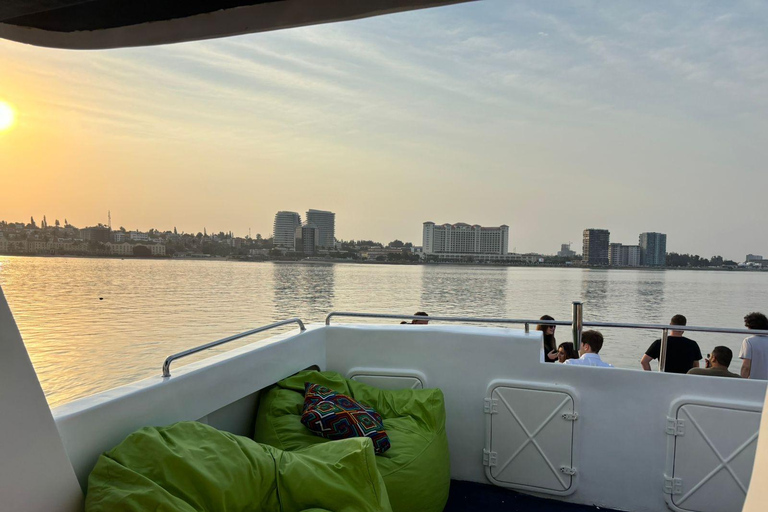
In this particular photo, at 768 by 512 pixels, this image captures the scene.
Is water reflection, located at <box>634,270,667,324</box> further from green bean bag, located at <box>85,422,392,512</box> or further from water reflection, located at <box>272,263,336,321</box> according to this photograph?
green bean bag, located at <box>85,422,392,512</box>

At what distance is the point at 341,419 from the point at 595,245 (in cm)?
4846

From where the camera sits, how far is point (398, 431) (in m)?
2.90

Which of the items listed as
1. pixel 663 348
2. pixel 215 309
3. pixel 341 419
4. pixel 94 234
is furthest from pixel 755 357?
pixel 215 309

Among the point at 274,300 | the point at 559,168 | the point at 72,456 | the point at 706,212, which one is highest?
the point at 559,168

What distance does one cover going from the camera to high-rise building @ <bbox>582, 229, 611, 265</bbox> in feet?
155

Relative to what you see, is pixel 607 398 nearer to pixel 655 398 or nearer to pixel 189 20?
pixel 655 398

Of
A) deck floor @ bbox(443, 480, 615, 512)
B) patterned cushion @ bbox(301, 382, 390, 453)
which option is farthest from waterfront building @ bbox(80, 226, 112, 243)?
deck floor @ bbox(443, 480, 615, 512)

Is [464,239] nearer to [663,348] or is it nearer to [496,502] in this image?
[663,348]

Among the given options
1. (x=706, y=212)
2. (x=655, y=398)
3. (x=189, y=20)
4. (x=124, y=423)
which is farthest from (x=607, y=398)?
(x=706, y=212)

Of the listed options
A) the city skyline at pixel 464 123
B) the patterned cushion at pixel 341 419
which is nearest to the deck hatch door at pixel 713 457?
the patterned cushion at pixel 341 419

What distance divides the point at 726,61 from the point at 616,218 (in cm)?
1485

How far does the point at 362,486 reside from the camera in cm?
207

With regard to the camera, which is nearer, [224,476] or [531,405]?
[224,476]

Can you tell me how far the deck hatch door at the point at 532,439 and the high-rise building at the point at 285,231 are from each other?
4852 cm
